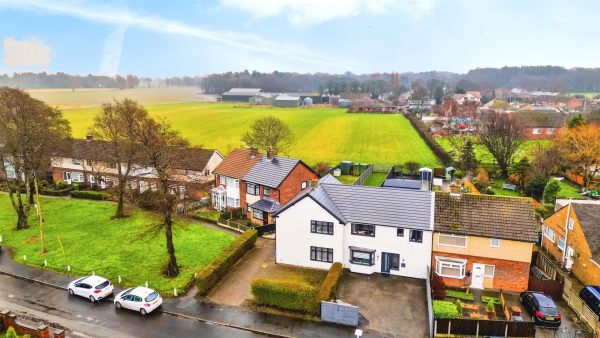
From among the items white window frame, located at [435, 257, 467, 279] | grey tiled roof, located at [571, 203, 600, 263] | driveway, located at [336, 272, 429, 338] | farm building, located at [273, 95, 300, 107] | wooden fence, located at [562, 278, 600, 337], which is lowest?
driveway, located at [336, 272, 429, 338]

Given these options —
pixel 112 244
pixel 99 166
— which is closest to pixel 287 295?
pixel 112 244

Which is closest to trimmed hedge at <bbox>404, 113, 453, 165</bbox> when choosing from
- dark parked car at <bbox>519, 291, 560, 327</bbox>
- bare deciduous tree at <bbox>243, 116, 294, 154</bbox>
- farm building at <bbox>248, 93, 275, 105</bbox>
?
bare deciduous tree at <bbox>243, 116, 294, 154</bbox>

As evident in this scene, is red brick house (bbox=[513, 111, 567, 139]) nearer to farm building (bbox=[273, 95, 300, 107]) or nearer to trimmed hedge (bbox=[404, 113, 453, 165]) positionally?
trimmed hedge (bbox=[404, 113, 453, 165])

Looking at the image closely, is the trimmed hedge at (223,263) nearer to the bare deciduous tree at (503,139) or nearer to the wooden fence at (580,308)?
the wooden fence at (580,308)

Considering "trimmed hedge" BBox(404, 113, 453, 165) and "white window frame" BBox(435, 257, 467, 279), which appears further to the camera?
"trimmed hedge" BBox(404, 113, 453, 165)

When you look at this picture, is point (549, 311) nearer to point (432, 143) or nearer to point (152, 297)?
point (152, 297)

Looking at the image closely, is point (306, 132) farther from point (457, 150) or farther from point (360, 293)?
point (360, 293)

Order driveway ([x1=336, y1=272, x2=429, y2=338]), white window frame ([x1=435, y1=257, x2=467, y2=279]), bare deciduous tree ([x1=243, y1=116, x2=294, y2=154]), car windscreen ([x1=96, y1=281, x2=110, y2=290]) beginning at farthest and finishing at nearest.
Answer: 1. bare deciduous tree ([x1=243, y1=116, x2=294, y2=154])
2. white window frame ([x1=435, y1=257, x2=467, y2=279])
3. car windscreen ([x1=96, y1=281, x2=110, y2=290])
4. driveway ([x1=336, y1=272, x2=429, y2=338])

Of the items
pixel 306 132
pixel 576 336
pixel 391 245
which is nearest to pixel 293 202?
pixel 391 245
